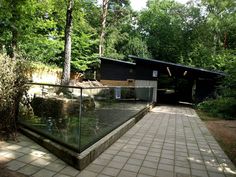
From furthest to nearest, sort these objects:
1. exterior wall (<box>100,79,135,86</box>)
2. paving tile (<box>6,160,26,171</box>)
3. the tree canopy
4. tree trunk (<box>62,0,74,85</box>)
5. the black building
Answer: the tree canopy → exterior wall (<box>100,79,135,86</box>) → the black building → tree trunk (<box>62,0,74,85</box>) → paving tile (<box>6,160,26,171</box>)

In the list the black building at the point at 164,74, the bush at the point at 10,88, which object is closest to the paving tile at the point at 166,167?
the bush at the point at 10,88

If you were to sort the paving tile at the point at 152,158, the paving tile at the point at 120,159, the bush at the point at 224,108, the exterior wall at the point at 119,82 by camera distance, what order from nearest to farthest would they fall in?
the paving tile at the point at 120,159, the paving tile at the point at 152,158, the bush at the point at 224,108, the exterior wall at the point at 119,82

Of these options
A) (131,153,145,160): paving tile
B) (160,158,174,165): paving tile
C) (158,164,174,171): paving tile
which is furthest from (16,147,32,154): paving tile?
(160,158,174,165): paving tile

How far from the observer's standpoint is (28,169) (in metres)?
3.46

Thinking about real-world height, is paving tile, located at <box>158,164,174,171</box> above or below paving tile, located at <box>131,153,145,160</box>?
below

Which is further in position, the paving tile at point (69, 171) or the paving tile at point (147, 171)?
the paving tile at point (147, 171)

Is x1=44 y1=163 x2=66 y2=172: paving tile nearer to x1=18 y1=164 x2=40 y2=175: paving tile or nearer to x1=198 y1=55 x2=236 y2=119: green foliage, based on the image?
x1=18 y1=164 x2=40 y2=175: paving tile

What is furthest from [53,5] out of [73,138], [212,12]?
[212,12]

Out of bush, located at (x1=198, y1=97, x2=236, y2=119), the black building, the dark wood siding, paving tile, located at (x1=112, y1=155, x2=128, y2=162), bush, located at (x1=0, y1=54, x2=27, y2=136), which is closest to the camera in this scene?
paving tile, located at (x1=112, y1=155, x2=128, y2=162)

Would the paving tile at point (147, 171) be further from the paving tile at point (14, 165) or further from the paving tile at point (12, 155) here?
the paving tile at point (12, 155)

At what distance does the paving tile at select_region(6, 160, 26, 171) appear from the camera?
3446 millimetres

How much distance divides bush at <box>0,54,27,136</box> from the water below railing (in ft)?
0.91

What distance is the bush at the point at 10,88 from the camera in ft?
15.1

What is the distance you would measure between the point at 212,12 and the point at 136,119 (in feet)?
69.5
